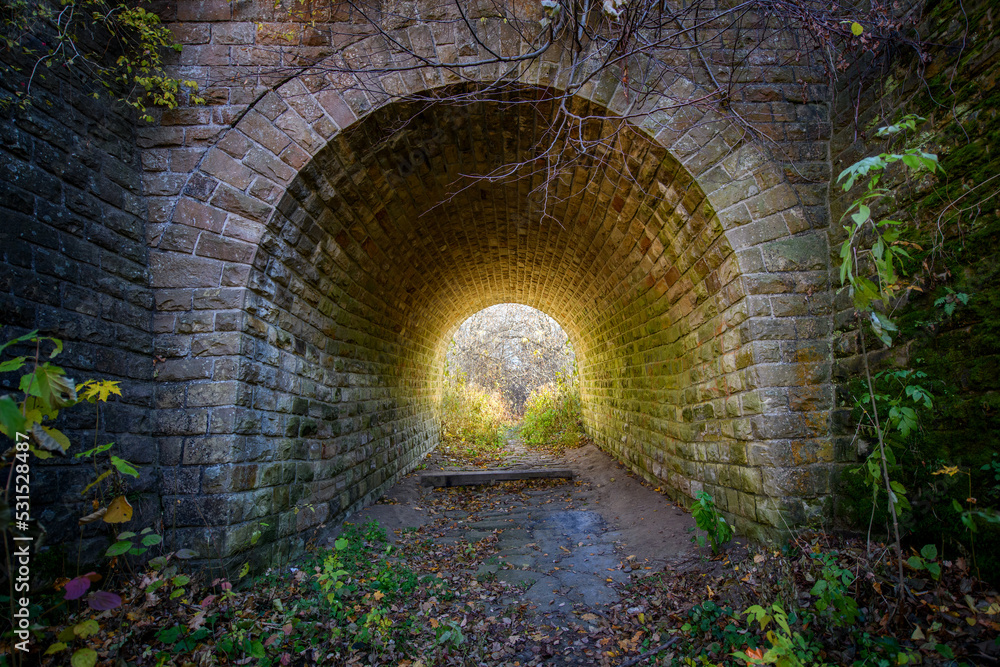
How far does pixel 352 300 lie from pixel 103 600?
3.49m

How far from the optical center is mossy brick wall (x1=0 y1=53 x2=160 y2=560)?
9.07ft

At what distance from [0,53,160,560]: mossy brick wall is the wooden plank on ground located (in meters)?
4.99

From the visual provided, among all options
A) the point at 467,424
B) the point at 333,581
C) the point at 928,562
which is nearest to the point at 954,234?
the point at 928,562

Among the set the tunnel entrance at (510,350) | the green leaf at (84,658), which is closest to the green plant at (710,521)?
the green leaf at (84,658)

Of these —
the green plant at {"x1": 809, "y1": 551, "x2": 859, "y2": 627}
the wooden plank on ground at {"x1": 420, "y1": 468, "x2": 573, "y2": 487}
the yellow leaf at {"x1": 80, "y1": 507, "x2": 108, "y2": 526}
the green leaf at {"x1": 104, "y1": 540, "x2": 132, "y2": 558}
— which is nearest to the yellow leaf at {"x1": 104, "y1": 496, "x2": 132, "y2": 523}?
the yellow leaf at {"x1": 80, "y1": 507, "x2": 108, "y2": 526}

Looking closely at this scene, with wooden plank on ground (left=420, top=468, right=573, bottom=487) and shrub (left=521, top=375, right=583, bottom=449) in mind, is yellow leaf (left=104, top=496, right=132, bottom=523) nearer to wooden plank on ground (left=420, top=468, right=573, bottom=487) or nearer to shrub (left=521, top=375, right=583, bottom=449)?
wooden plank on ground (left=420, top=468, right=573, bottom=487)

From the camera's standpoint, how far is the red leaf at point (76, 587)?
91.0 inches

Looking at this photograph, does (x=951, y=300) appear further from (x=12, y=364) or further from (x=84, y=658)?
(x=84, y=658)

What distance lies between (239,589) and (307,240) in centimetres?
285

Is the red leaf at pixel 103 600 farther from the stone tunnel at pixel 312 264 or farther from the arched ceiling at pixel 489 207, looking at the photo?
the arched ceiling at pixel 489 207

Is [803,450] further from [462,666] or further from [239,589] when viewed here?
[239,589]

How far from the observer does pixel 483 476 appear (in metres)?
8.13

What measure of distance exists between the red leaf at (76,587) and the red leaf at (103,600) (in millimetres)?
62

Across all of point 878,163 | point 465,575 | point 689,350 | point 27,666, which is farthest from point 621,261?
point 27,666
